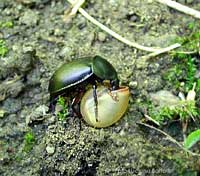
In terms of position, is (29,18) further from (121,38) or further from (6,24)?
(121,38)

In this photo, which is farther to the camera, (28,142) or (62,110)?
(62,110)

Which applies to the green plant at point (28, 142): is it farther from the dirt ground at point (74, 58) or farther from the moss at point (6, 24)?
the moss at point (6, 24)

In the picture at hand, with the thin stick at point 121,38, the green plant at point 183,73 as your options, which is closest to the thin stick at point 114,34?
the thin stick at point 121,38

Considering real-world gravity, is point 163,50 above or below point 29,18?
below

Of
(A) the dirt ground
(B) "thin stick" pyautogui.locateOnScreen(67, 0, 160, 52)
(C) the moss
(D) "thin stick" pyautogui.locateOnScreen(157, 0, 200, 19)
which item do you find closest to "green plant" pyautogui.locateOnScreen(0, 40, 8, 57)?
(A) the dirt ground


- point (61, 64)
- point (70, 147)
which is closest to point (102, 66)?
Result: point (61, 64)

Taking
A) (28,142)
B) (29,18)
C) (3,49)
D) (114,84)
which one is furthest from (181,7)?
(28,142)
